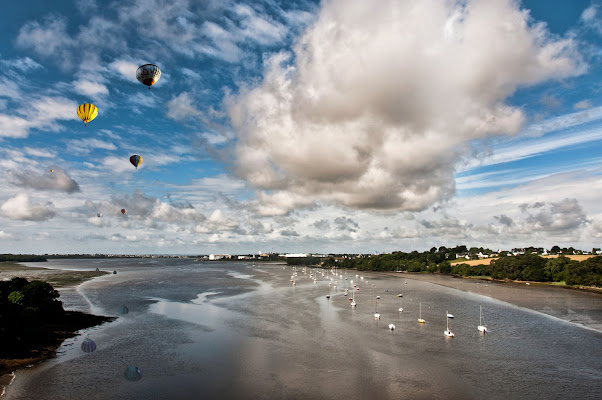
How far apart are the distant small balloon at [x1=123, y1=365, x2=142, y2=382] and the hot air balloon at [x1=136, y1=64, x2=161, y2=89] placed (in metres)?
39.7

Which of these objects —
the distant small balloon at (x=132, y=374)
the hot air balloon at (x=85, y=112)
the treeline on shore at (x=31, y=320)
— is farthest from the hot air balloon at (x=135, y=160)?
the distant small balloon at (x=132, y=374)

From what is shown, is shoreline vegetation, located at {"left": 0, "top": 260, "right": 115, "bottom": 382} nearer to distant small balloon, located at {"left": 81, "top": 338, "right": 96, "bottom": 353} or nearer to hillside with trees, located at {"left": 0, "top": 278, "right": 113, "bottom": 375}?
hillside with trees, located at {"left": 0, "top": 278, "right": 113, "bottom": 375}

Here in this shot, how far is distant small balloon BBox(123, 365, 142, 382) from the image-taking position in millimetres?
39562

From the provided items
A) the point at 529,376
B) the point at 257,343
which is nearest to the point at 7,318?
the point at 257,343

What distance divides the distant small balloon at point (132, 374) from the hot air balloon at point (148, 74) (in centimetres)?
3968

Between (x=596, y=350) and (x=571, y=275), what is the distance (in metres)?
93.6

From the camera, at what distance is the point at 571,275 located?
12962 centimetres

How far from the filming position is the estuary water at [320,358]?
3678 centimetres

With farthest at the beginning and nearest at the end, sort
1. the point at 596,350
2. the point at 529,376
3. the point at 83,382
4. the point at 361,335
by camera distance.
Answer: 1. the point at 361,335
2. the point at 596,350
3. the point at 529,376
4. the point at 83,382

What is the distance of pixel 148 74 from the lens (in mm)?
56406

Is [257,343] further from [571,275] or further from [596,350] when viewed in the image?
[571,275]

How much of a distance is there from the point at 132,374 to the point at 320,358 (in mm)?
21620

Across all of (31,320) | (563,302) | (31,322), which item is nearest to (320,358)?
(31,322)

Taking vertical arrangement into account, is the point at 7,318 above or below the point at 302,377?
above
